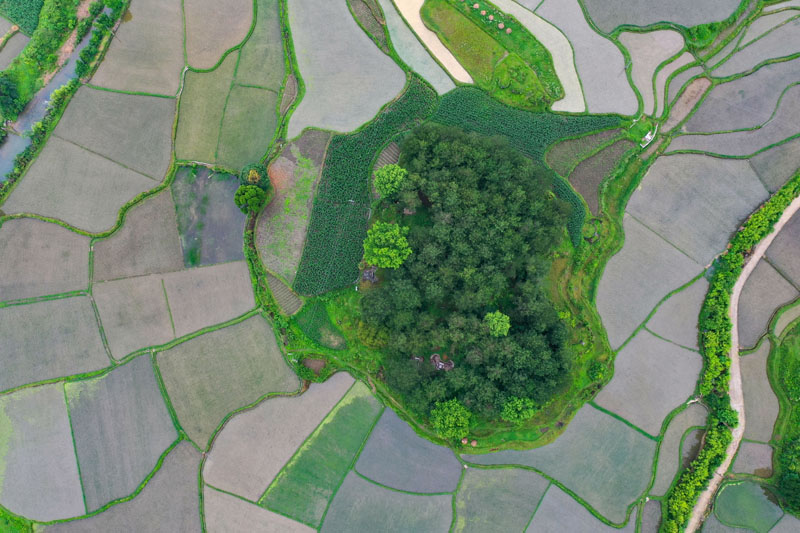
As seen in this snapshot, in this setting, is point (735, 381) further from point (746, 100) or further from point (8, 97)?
point (8, 97)

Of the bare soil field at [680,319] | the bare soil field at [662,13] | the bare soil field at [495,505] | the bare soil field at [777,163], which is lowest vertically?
the bare soil field at [495,505]

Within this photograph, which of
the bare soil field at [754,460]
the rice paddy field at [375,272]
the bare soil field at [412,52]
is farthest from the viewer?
the bare soil field at [412,52]

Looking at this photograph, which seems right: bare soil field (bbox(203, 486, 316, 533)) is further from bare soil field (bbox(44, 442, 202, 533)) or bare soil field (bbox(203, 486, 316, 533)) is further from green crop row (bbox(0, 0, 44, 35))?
green crop row (bbox(0, 0, 44, 35))

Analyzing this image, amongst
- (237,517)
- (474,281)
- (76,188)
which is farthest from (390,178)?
(237,517)

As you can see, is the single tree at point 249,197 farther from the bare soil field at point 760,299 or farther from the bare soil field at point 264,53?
the bare soil field at point 760,299

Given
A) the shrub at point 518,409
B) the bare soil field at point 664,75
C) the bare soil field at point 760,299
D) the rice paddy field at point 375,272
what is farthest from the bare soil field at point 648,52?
the shrub at point 518,409
